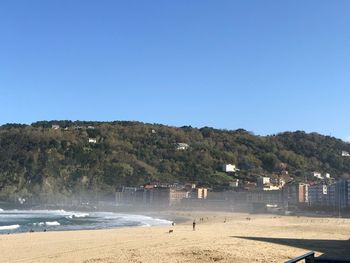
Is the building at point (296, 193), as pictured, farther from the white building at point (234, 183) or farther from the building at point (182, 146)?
the building at point (182, 146)

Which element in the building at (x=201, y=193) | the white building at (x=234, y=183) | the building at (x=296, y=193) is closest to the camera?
the building at (x=296, y=193)

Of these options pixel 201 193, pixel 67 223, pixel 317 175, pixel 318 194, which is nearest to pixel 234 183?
pixel 201 193

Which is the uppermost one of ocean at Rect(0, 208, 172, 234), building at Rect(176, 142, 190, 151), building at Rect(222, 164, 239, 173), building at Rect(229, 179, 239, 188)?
building at Rect(176, 142, 190, 151)

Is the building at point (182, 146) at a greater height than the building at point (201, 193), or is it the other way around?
the building at point (182, 146)

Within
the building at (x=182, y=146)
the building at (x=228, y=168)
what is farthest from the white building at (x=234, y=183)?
the building at (x=182, y=146)

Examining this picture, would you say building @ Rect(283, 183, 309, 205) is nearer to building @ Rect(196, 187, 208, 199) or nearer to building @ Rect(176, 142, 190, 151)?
building @ Rect(196, 187, 208, 199)

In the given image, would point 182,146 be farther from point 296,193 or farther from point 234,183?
point 296,193

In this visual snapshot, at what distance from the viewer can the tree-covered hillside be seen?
149 metres

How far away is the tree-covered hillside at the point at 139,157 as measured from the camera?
149 metres

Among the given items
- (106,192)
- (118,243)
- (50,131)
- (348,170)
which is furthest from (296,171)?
(118,243)

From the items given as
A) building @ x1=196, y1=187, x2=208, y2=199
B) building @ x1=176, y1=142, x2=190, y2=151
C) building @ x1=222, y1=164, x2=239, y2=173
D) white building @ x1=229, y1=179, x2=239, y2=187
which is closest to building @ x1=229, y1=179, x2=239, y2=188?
white building @ x1=229, y1=179, x2=239, y2=187

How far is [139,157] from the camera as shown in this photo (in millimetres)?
165250

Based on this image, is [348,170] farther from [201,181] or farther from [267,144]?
[201,181]

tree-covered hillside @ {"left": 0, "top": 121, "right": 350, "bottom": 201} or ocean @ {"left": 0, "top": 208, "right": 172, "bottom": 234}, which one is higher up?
tree-covered hillside @ {"left": 0, "top": 121, "right": 350, "bottom": 201}
